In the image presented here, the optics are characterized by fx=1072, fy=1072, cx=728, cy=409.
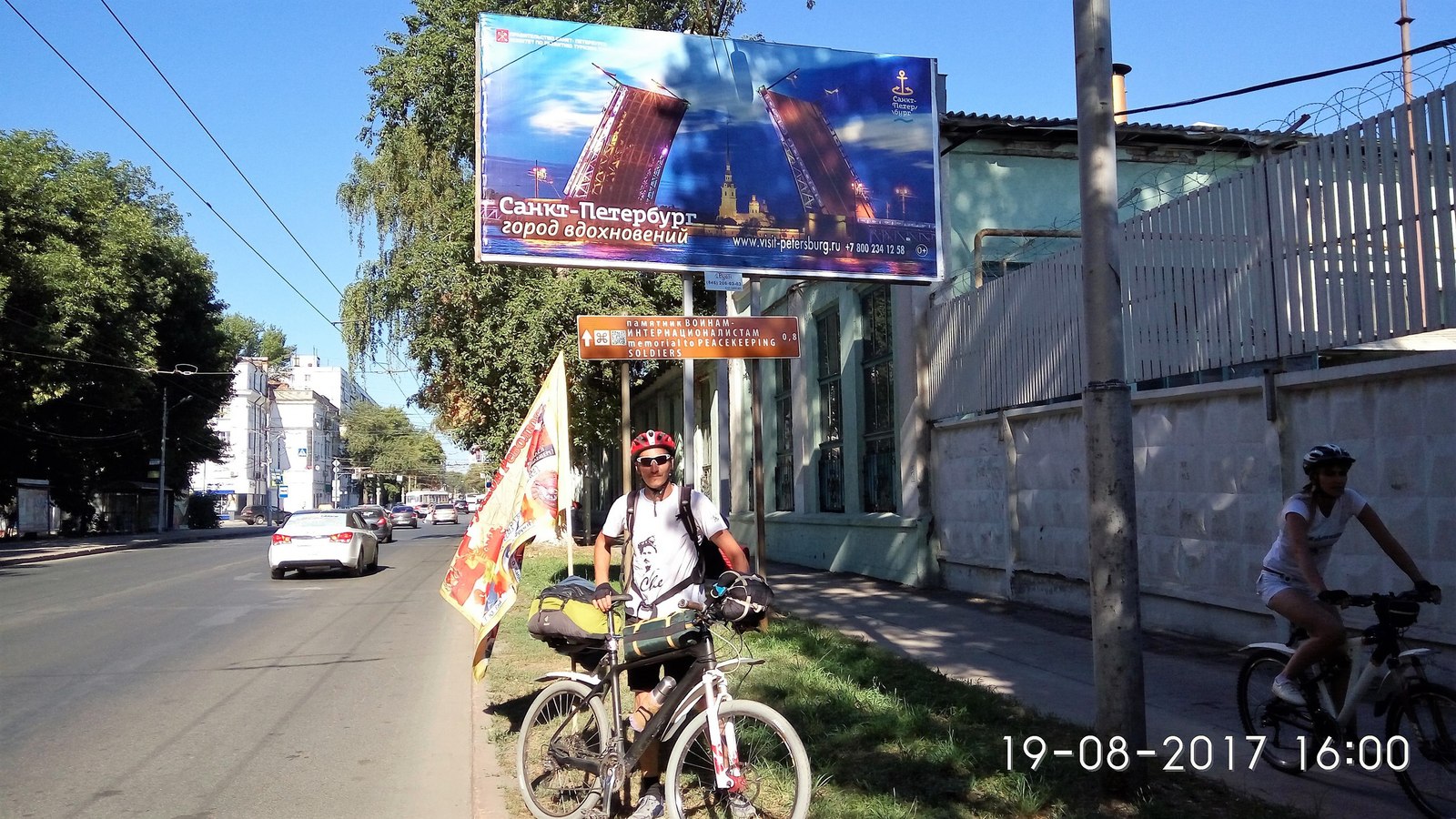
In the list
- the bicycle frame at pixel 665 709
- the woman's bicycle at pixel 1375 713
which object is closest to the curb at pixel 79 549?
the bicycle frame at pixel 665 709

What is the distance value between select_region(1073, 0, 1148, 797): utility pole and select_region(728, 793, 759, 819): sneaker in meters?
1.77

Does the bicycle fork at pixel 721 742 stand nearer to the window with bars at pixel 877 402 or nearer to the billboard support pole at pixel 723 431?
the billboard support pole at pixel 723 431

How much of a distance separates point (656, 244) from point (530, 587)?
638 centimetres

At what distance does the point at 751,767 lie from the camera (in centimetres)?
415

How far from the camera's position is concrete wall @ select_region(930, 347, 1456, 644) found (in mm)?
6969

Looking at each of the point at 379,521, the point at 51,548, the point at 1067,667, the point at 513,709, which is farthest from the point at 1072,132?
the point at 51,548

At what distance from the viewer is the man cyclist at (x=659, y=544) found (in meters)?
4.89

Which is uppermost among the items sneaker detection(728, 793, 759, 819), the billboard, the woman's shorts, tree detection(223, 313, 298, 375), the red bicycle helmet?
tree detection(223, 313, 298, 375)

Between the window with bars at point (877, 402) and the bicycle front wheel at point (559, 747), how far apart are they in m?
10.9

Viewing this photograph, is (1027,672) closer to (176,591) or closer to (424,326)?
(176,591)

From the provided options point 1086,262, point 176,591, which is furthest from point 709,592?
point 176,591

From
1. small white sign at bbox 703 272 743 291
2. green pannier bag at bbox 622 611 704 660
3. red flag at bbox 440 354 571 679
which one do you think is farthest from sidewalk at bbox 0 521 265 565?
green pannier bag at bbox 622 611 704 660

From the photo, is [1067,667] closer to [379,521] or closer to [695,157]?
[695,157]

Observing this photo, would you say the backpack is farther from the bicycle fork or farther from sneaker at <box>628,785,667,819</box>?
sneaker at <box>628,785,667,819</box>
